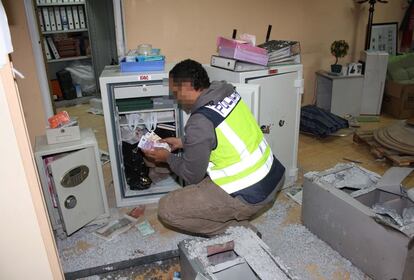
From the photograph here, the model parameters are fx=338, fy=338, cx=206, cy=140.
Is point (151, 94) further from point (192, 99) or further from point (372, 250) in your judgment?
point (372, 250)

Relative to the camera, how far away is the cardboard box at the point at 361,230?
167 cm

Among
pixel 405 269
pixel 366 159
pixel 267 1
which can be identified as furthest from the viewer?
pixel 267 1

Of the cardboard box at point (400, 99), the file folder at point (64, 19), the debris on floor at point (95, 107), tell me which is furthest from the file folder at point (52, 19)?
the cardboard box at point (400, 99)

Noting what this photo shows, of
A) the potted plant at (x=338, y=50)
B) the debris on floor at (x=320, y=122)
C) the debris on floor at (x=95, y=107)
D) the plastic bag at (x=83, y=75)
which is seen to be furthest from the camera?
the plastic bag at (x=83, y=75)

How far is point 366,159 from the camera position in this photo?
3.29 m

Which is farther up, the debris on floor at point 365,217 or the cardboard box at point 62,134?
the cardboard box at point 62,134

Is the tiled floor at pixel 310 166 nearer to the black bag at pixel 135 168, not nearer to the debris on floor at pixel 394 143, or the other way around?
the debris on floor at pixel 394 143

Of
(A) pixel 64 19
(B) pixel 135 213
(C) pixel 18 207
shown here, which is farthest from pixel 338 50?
(C) pixel 18 207

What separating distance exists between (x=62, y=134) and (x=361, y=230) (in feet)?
6.19

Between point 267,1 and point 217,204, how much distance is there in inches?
109

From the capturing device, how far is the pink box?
7.54 ft

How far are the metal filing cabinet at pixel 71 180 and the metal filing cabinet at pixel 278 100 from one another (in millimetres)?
1067

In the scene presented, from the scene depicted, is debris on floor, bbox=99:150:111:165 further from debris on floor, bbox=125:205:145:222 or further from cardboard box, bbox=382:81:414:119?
cardboard box, bbox=382:81:414:119

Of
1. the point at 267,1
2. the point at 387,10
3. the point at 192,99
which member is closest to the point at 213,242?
the point at 192,99
